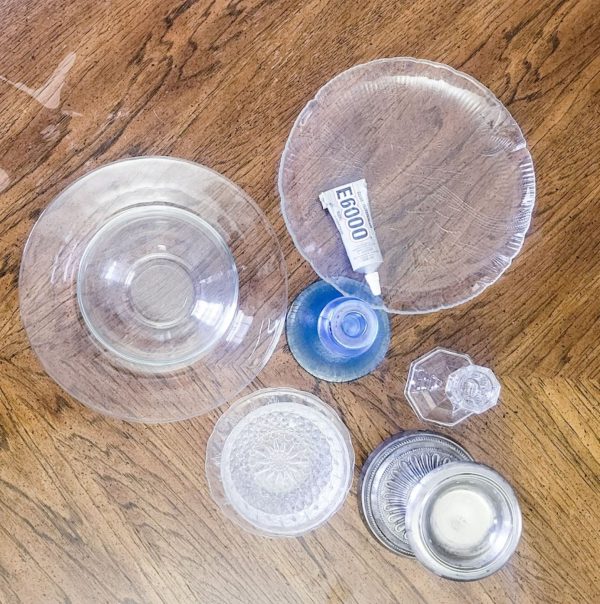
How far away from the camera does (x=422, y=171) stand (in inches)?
24.5

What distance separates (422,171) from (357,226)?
8cm

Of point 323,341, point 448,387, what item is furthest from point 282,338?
point 448,387

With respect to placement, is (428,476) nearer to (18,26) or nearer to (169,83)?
(169,83)

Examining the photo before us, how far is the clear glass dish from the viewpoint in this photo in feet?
1.91

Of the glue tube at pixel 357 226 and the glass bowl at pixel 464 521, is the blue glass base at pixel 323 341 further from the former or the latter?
the glass bowl at pixel 464 521

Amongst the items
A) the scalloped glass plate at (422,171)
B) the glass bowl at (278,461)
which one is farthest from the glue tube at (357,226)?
the glass bowl at (278,461)

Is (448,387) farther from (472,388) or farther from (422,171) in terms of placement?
(422,171)

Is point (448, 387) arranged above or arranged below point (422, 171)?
below

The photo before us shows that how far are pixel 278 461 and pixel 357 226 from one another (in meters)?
0.22

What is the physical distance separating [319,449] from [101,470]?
20cm

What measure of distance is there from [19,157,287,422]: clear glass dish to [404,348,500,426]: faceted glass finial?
0.45 ft

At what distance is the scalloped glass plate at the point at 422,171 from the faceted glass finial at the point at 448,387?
0.17ft

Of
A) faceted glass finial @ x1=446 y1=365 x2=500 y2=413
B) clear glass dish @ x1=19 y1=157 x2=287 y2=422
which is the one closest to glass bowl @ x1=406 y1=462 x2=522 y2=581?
faceted glass finial @ x1=446 y1=365 x2=500 y2=413

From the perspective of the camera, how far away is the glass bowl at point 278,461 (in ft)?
1.95
